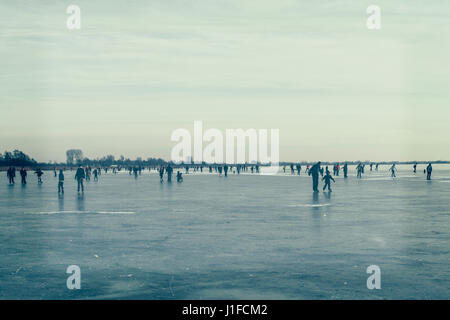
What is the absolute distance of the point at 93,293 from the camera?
247 inches

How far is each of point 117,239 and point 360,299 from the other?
Answer: 6233 mm

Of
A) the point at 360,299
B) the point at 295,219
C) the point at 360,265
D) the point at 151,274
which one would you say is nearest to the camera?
the point at 360,299

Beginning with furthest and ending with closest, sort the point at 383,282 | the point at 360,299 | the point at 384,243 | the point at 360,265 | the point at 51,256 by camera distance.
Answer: the point at 384,243 → the point at 51,256 → the point at 360,265 → the point at 383,282 → the point at 360,299

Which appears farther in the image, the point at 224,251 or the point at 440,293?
the point at 224,251

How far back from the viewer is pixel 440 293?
622cm

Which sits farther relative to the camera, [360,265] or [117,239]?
[117,239]

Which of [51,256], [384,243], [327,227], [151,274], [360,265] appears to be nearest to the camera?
[151,274]

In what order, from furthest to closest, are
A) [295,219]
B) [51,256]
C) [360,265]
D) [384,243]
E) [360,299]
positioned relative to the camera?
[295,219] → [384,243] → [51,256] → [360,265] → [360,299]

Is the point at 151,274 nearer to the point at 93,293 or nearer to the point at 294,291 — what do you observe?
the point at 93,293

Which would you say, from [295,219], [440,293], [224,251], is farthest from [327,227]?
[440,293]

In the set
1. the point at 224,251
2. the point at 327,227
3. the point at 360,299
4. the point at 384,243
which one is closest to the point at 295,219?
the point at 327,227

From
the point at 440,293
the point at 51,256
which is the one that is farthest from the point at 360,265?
the point at 51,256

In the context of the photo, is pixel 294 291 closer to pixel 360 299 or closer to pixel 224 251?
pixel 360 299

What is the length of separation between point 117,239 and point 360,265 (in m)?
5.28
